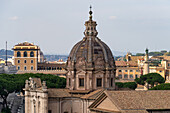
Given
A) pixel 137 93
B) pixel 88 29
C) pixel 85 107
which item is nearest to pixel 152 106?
pixel 137 93

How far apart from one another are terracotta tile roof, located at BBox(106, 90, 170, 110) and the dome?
13.3 meters

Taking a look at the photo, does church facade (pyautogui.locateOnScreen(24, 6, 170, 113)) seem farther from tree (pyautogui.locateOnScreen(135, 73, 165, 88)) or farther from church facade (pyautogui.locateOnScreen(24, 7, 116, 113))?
tree (pyautogui.locateOnScreen(135, 73, 165, 88))

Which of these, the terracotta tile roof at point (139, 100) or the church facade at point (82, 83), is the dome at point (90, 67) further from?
the terracotta tile roof at point (139, 100)

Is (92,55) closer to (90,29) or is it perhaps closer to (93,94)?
(90,29)

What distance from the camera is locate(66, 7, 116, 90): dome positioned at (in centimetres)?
7450

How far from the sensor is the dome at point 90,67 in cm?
7450

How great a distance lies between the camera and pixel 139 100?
58.8 metres

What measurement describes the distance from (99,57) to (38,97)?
29.3 feet

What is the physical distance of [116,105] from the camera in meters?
56.7

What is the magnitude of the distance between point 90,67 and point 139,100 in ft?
54.0

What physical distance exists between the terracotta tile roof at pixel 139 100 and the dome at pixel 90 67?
1327 cm

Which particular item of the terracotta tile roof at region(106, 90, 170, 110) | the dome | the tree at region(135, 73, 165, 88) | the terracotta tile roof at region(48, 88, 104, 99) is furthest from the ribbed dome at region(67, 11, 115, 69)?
the tree at region(135, 73, 165, 88)

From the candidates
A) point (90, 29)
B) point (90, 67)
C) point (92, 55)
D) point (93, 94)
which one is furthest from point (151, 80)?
A: point (93, 94)

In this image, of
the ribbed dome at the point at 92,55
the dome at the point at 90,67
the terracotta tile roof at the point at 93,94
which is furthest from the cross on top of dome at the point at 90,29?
the terracotta tile roof at the point at 93,94
